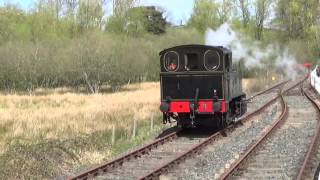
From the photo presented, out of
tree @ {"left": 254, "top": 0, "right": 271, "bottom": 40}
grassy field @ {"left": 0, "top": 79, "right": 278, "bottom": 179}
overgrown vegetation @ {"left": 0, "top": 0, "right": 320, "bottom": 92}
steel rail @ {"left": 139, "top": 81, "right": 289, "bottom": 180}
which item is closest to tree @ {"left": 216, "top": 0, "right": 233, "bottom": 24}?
overgrown vegetation @ {"left": 0, "top": 0, "right": 320, "bottom": 92}

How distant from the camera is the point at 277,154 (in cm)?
1375

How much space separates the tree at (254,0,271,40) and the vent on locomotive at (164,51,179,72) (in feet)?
201

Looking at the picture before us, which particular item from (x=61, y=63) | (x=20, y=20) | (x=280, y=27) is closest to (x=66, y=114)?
(x=61, y=63)

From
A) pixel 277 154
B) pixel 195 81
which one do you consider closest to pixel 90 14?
pixel 195 81

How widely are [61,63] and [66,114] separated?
25.5 meters

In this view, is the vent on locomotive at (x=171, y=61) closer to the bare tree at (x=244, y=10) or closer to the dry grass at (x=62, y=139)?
the dry grass at (x=62, y=139)

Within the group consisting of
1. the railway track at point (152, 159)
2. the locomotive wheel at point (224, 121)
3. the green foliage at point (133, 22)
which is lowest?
the railway track at point (152, 159)

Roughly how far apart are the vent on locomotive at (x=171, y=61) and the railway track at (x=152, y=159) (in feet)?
6.94

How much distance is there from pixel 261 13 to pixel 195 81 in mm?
65477

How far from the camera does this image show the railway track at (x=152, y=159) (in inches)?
456

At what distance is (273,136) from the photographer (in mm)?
17016

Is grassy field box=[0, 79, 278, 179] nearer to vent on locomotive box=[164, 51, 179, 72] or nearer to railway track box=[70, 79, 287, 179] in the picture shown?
railway track box=[70, 79, 287, 179]

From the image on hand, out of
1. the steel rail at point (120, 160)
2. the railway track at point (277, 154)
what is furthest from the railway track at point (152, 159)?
the railway track at point (277, 154)

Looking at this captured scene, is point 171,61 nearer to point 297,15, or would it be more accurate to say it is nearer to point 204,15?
point 204,15
